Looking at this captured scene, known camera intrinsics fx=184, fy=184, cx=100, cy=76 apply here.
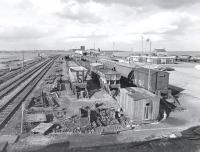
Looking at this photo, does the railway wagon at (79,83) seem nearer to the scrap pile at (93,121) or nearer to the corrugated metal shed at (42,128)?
the scrap pile at (93,121)

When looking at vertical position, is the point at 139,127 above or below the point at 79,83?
below

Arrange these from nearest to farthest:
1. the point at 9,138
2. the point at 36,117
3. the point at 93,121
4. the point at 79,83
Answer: the point at 9,138 < the point at 93,121 < the point at 36,117 < the point at 79,83

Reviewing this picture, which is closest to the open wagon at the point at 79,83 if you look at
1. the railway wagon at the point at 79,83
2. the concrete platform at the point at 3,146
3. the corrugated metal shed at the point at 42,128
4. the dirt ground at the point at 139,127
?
the railway wagon at the point at 79,83

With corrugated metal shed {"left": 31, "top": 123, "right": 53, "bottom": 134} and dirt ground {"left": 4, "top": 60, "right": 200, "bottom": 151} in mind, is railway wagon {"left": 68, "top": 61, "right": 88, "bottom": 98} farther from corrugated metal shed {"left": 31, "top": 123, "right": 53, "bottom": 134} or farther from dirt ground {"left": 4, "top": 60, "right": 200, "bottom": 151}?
corrugated metal shed {"left": 31, "top": 123, "right": 53, "bottom": 134}

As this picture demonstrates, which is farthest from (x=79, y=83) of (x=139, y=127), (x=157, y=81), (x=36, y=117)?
(x=139, y=127)

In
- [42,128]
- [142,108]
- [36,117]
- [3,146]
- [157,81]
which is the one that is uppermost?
[157,81]

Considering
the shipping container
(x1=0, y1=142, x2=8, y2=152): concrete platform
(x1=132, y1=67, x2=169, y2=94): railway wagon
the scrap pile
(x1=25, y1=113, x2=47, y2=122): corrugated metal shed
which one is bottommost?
(x1=0, y1=142, x2=8, y2=152): concrete platform

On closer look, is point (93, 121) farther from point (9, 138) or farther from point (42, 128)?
point (9, 138)

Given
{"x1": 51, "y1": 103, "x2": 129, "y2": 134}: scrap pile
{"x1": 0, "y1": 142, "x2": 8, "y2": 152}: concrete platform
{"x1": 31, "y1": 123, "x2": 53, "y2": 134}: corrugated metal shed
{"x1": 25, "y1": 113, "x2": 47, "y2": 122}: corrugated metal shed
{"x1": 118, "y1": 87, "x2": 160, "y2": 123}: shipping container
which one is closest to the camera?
{"x1": 0, "y1": 142, "x2": 8, "y2": 152}: concrete platform

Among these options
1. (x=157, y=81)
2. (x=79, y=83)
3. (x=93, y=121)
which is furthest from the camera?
(x=79, y=83)

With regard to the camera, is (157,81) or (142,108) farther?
(157,81)

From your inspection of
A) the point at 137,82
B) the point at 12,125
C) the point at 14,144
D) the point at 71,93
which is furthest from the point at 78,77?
the point at 14,144

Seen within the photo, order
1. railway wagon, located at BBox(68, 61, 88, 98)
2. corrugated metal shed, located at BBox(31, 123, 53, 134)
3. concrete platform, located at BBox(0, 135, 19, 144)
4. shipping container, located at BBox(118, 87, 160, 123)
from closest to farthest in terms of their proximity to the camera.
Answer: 1. concrete platform, located at BBox(0, 135, 19, 144)
2. corrugated metal shed, located at BBox(31, 123, 53, 134)
3. shipping container, located at BBox(118, 87, 160, 123)
4. railway wagon, located at BBox(68, 61, 88, 98)

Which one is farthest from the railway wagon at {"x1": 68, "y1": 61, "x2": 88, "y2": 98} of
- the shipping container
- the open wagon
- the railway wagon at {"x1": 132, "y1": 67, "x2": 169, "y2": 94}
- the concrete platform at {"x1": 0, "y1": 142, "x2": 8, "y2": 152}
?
the concrete platform at {"x1": 0, "y1": 142, "x2": 8, "y2": 152}
